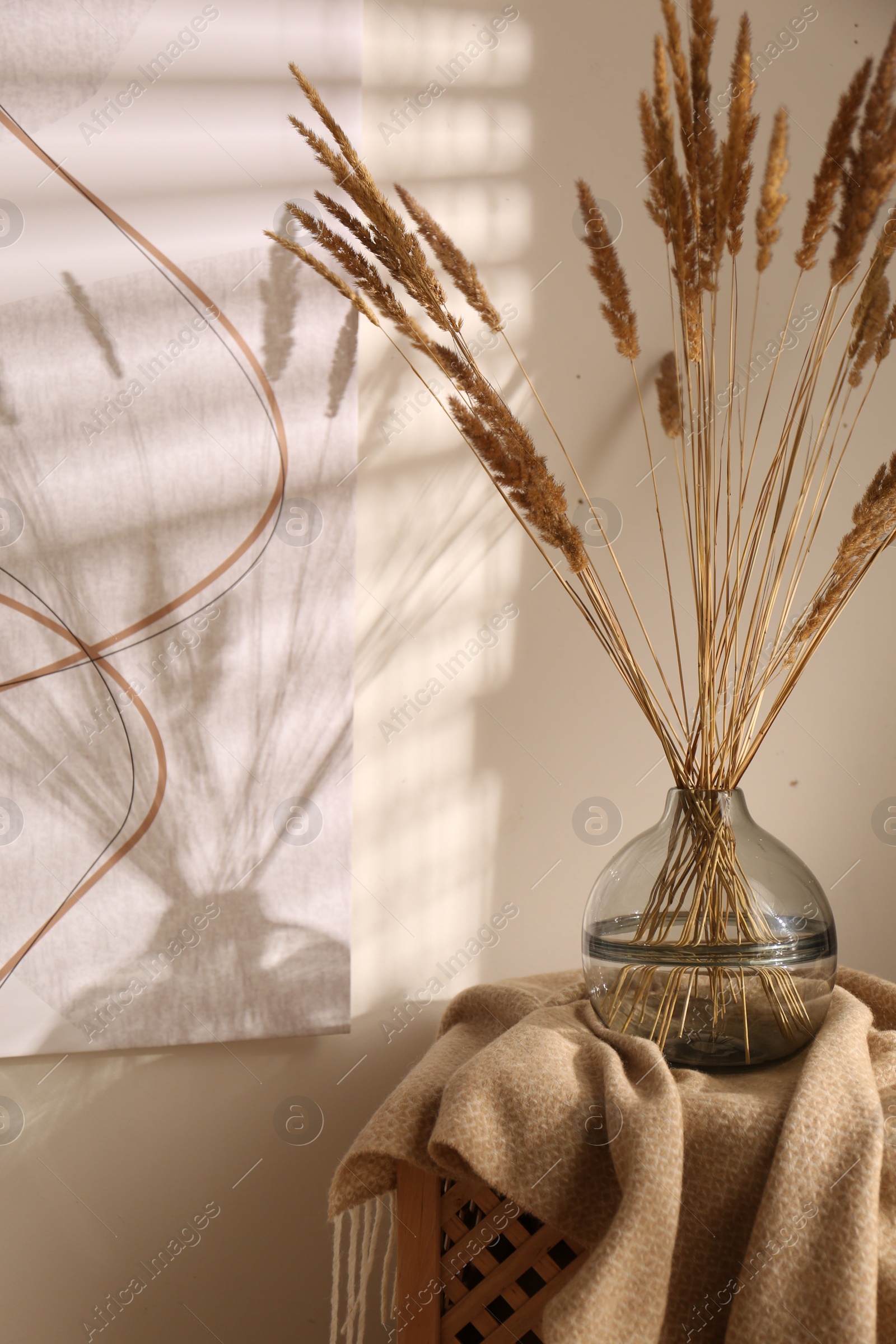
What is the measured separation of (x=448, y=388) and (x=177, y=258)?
34 cm

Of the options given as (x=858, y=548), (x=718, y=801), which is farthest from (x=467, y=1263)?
(x=858, y=548)

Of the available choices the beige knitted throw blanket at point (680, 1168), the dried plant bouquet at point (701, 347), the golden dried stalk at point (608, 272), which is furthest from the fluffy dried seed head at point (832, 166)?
the beige knitted throw blanket at point (680, 1168)

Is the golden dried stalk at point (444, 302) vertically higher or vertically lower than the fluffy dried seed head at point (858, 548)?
higher

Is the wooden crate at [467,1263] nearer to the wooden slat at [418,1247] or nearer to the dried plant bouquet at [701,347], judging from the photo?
the wooden slat at [418,1247]

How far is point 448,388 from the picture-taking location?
43.4 inches

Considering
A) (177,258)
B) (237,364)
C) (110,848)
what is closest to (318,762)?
(110,848)

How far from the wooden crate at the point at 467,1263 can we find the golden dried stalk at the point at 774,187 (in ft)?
2.85

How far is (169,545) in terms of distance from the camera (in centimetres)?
102

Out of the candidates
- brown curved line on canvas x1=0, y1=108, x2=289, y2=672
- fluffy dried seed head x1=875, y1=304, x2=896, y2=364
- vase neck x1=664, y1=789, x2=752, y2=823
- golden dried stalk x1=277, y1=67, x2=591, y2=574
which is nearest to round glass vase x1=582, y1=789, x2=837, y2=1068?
vase neck x1=664, y1=789, x2=752, y2=823

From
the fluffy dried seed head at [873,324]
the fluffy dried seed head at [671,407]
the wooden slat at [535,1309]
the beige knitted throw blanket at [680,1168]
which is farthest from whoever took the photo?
the fluffy dried seed head at [671,407]

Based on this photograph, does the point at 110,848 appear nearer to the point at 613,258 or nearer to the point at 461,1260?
the point at 461,1260

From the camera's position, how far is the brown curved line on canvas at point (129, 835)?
975 millimetres

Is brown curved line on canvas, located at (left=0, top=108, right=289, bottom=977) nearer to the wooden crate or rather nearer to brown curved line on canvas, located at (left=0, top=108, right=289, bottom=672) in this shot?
brown curved line on canvas, located at (left=0, top=108, right=289, bottom=672)

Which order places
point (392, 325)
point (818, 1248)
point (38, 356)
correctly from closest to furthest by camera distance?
point (818, 1248), point (38, 356), point (392, 325)
